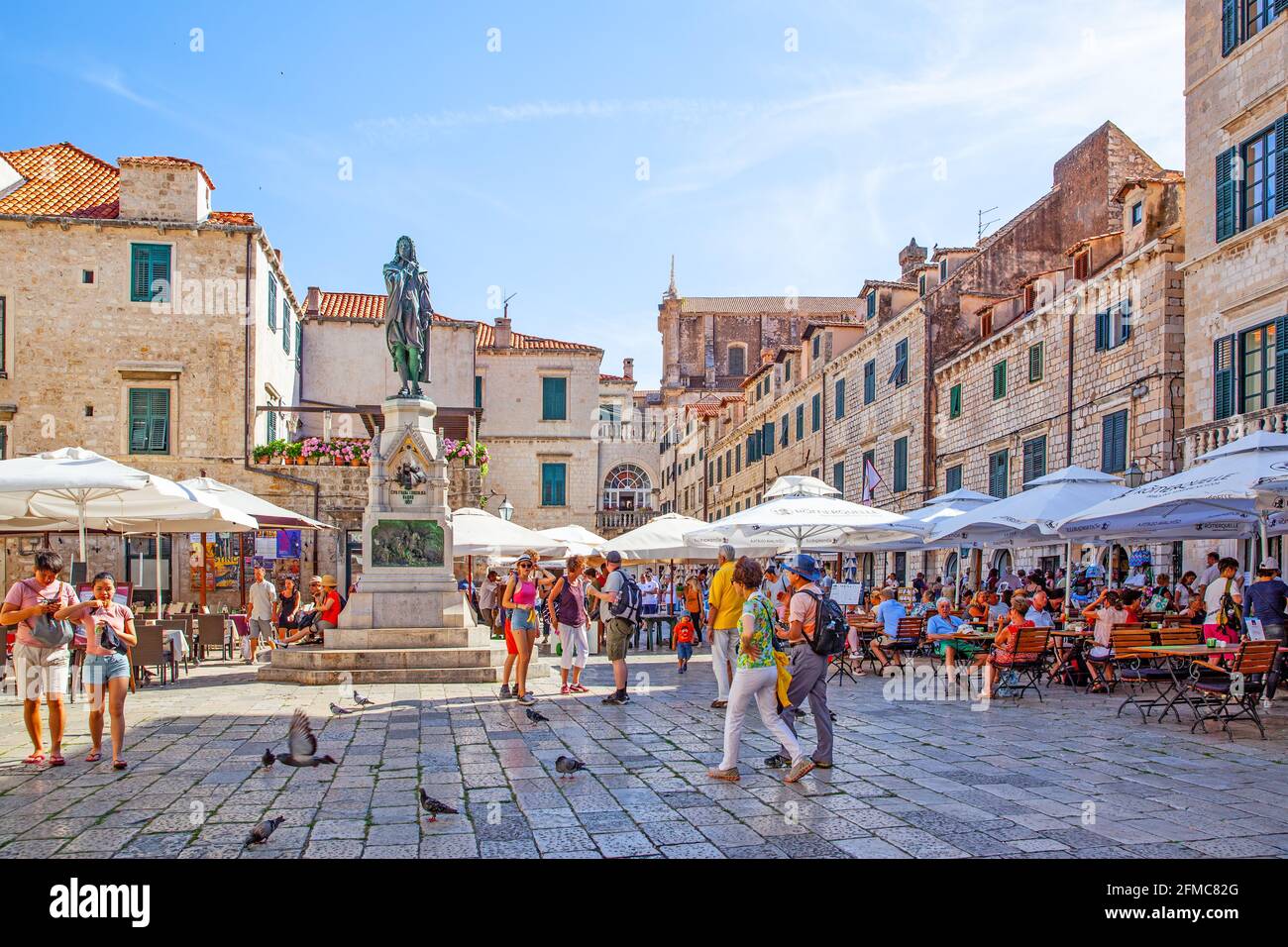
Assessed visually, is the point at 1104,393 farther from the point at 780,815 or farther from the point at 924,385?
the point at 780,815

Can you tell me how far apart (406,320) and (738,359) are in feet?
173

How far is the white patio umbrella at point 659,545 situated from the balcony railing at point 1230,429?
8420 millimetres

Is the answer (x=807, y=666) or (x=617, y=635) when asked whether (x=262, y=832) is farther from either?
(x=617, y=635)

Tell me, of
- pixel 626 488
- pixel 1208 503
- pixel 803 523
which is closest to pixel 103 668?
pixel 803 523

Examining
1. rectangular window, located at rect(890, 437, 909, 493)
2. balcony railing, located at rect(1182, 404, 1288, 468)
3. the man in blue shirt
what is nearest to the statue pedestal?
the man in blue shirt

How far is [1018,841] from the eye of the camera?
5.75 meters

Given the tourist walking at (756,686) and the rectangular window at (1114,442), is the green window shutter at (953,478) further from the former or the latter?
the tourist walking at (756,686)

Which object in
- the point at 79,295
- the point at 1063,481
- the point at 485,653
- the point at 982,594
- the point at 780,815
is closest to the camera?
the point at 780,815

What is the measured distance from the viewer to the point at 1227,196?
59.3 feet

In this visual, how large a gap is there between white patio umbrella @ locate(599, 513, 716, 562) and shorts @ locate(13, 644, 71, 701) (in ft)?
39.1

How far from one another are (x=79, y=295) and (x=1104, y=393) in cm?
2373

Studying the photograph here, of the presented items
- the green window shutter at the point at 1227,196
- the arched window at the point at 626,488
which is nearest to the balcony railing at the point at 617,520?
the arched window at the point at 626,488

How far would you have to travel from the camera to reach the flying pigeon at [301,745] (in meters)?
7.07

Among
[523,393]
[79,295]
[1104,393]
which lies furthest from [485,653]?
[523,393]
